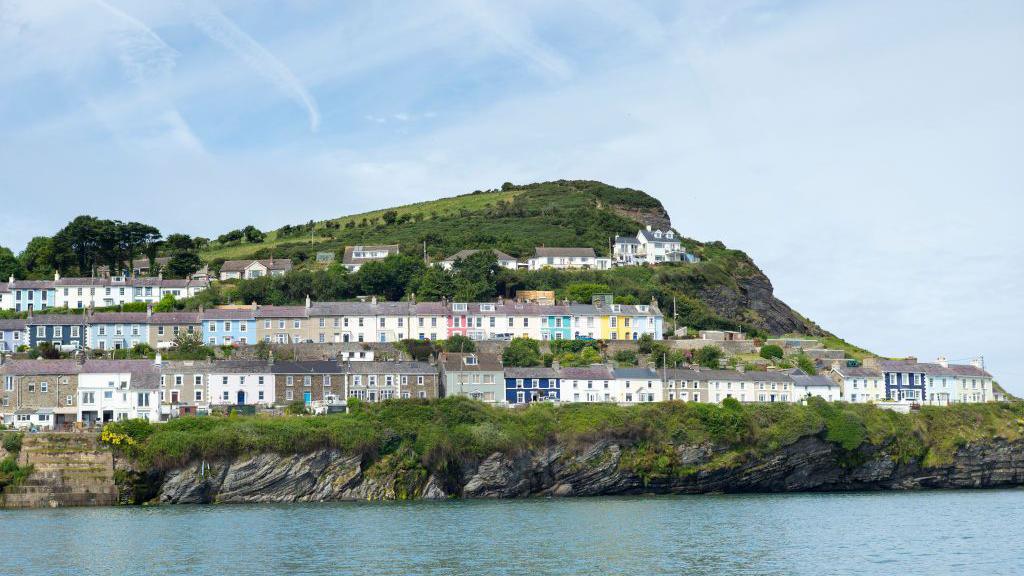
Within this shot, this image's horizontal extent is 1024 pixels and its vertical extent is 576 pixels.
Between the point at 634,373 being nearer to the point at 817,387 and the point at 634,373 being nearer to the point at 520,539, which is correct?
the point at 817,387

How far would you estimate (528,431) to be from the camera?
265 ft

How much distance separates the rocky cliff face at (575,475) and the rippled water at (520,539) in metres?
2.84

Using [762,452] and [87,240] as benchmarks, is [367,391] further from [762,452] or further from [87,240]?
[87,240]

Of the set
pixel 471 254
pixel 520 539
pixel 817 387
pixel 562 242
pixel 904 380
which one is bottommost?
pixel 520 539

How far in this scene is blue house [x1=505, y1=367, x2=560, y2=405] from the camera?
3627 inches

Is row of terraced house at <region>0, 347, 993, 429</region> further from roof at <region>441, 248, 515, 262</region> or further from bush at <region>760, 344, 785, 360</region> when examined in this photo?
roof at <region>441, 248, 515, 262</region>

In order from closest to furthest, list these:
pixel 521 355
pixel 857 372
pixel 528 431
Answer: pixel 528 431 → pixel 521 355 → pixel 857 372

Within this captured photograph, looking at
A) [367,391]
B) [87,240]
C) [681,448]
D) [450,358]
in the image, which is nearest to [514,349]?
[450,358]

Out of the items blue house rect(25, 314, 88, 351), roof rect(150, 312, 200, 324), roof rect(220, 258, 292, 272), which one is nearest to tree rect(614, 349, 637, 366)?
roof rect(150, 312, 200, 324)

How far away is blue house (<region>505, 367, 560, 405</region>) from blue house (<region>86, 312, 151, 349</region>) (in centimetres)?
3186

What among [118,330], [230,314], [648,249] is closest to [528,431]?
[230,314]

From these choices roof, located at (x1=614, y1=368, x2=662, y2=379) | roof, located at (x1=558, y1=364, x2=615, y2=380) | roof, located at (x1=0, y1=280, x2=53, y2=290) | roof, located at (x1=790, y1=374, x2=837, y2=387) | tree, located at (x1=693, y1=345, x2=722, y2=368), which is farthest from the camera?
roof, located at (x1=0, y1=280, x2=53, y2=290)

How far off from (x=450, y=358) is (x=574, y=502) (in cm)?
2059

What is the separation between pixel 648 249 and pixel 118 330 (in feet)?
213
